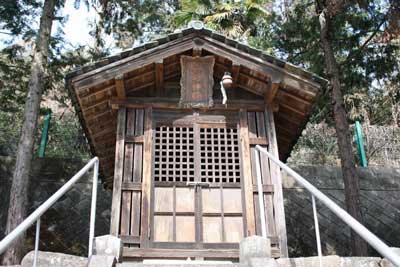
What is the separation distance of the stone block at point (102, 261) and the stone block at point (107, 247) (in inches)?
13.6

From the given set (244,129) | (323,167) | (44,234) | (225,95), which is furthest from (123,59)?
(323,167)

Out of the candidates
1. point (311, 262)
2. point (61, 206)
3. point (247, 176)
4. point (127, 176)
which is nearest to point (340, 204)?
point (247, 176)

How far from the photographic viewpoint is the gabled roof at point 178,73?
8.43 metres

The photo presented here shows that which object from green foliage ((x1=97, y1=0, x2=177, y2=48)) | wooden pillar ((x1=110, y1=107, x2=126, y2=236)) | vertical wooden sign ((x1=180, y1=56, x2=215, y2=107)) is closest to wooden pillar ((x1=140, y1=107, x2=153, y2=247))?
wooden pillar ((x1=110, y1=107, x2=126, y2=236))

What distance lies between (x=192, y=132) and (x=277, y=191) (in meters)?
1.93

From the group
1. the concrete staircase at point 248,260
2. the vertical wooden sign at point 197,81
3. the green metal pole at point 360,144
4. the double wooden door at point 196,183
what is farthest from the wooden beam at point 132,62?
the green metal pole at point 360,144

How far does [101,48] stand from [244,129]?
10.6m

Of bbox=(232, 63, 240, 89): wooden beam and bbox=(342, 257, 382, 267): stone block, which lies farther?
bbox=(232, 63, 240, 89): wooden beam

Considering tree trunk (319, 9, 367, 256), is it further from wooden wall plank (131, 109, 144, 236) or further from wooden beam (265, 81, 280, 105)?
wooden wall plank (131, 109, 144, 236)

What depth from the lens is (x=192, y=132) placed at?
8.72 m

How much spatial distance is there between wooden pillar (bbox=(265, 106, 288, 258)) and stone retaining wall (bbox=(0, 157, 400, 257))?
6.35 m

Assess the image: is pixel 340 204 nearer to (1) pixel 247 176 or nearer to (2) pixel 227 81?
(1) pixel 247 176

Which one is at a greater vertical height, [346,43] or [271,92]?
[346,43]

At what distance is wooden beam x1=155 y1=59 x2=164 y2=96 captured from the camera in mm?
8648
